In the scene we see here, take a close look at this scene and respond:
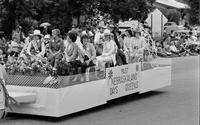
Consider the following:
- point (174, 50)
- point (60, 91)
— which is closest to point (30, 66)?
point (60, 91)

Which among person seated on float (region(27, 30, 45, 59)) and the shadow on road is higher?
person seated on float (region(27, 30, 45, 59))

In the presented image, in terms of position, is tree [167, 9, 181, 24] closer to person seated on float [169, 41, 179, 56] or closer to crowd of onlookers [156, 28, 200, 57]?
crowd of onlookers [156, 28, 200, 57]

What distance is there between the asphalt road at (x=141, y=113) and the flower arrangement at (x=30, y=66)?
977mm

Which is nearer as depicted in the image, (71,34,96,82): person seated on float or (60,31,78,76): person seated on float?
(71,34,96,82): person seated on float

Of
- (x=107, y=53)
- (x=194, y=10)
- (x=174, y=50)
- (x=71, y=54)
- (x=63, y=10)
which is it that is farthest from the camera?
(x=194, y=10)

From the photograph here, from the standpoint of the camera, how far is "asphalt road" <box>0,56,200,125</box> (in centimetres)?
905

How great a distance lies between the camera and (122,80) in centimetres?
1135

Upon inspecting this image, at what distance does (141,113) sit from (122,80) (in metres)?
1.53

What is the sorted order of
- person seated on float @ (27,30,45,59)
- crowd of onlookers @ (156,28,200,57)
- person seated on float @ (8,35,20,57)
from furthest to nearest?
crowd of onlookers @ (156,28,200,57)
person seated on float @ (8,35,20,57)
person seated on float @ (27,30,45,59)

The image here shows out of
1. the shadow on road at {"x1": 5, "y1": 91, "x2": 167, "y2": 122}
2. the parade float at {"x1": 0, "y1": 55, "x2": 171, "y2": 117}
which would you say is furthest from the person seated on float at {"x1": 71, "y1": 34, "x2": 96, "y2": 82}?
the shadow on road at {"x1": 5, "y1": 91, "x2": 167, "y2": 122}

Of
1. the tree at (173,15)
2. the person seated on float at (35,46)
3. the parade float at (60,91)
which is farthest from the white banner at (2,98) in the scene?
the tree at (173,15)

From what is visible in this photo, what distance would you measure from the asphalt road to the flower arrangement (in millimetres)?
977

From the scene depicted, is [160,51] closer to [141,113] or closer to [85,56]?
[85,56]

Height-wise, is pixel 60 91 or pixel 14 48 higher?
pixel 14 48
